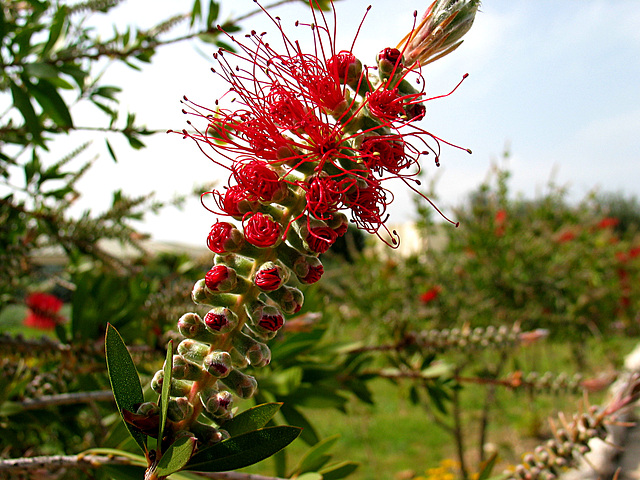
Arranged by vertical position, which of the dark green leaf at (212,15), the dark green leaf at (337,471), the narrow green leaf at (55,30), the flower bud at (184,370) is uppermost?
the dark green leaf at (212,15)

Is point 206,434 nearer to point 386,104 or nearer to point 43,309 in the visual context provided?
point 386,104

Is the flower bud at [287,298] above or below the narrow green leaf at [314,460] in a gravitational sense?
above

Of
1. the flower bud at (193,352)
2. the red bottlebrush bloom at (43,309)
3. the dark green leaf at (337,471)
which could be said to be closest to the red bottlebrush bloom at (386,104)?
the flower bud at (193,352)

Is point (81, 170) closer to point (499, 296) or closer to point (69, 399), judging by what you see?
point (69, 399)

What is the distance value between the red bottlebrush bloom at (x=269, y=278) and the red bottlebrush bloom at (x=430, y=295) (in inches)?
139

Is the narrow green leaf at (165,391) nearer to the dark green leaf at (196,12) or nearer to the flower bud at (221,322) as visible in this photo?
the flower bud at (221,322)

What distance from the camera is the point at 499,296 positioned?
4176 mm

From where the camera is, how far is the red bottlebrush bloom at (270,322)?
2.46 feet

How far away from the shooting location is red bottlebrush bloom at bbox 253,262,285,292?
74 centimetres

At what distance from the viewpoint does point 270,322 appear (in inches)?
29.6

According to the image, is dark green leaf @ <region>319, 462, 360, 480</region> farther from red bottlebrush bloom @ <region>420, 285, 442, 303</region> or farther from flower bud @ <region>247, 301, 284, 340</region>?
red bottlebrush bloom @ <region>420, 285, 442, 303</region>

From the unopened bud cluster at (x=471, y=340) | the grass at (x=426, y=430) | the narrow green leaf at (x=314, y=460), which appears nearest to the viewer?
the narrow green leaf at (x=314, y=460)

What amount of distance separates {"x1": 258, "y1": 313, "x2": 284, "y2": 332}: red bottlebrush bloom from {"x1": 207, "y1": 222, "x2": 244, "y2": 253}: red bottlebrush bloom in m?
0.13

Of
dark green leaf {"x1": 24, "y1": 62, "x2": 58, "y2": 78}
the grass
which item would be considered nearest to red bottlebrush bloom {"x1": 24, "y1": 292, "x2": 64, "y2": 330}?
dark green leaf {"x1": 24, "y1": 62, "x2": 58, "y2": 78}
